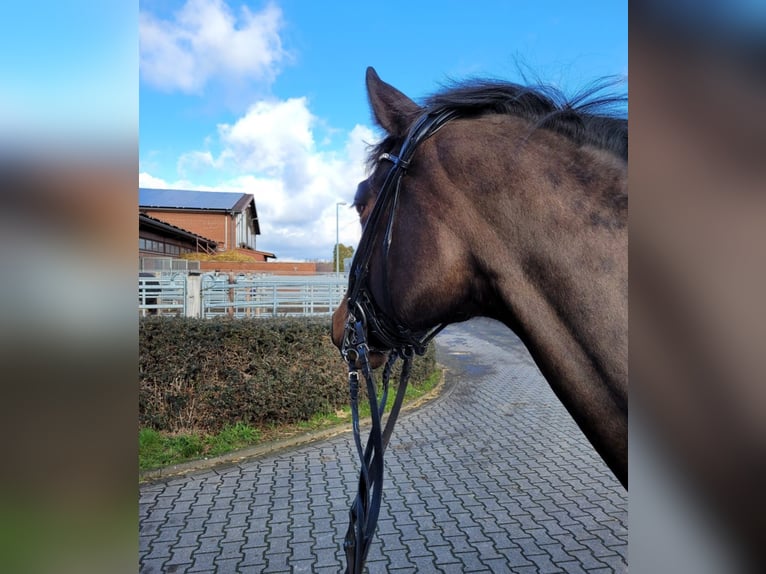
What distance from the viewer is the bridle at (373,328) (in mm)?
1473

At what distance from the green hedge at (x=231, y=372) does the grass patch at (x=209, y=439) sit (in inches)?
3.4

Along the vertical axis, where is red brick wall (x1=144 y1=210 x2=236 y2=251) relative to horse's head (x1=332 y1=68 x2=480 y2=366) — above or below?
above

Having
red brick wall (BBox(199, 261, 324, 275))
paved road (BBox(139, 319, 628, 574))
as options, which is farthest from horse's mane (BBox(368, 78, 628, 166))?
red brick wall (BBox(199, 261, 324, 275))

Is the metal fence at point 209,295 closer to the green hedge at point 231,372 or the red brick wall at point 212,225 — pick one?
the green hedge at point 231,372

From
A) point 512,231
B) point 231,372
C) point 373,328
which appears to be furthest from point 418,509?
point 512,231

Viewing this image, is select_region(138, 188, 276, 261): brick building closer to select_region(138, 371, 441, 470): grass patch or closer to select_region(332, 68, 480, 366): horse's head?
select_region(138, 371, 441, 470): grass patch

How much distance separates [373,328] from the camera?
170cm

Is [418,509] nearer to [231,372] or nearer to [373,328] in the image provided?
[231,372]

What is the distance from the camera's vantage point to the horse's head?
1417mm

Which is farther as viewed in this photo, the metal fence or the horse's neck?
the metal fence

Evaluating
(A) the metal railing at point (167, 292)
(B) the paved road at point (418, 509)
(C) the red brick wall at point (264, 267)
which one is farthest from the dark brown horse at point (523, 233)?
(C) the red brick wall at point (264, 267)

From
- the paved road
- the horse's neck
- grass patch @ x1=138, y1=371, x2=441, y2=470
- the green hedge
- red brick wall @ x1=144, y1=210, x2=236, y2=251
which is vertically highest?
red brick wall @ x1=144, y1=210, x2=236, y2=251
